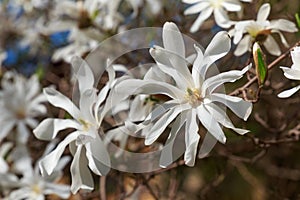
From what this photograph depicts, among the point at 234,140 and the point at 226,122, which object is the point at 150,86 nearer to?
the point at 226,122

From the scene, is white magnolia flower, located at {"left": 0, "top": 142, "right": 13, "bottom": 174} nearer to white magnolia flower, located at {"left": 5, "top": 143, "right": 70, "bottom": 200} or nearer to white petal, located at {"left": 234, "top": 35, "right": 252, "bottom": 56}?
white magnolia flower, located at {"left": 5, "top": 143, "right": 70, "bottom": 200}

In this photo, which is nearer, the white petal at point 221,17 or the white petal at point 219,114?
the white petal at point 219,114

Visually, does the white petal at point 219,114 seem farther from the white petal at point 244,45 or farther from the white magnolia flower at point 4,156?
the white magnolia flower at point 4,156

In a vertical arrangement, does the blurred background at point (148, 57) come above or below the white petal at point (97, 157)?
below

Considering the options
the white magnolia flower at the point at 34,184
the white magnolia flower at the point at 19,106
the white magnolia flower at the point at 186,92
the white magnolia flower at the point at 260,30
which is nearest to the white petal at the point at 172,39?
the white magnolia flower at the point at 186,92

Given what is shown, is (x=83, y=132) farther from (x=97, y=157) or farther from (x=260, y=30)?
(x=260, y=30)

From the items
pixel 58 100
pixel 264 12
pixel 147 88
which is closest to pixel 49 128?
pixel 58 100
